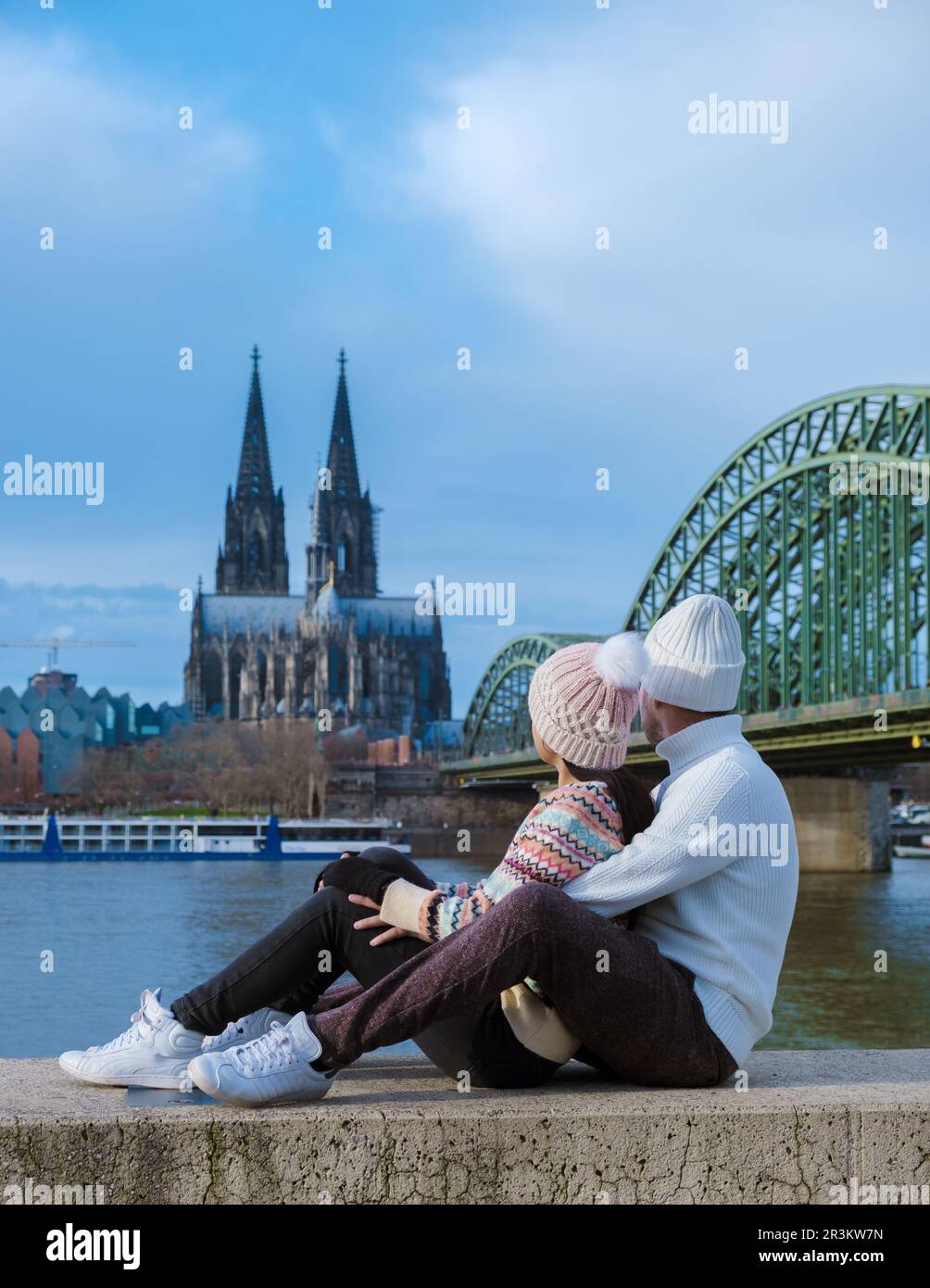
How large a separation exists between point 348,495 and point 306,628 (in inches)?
470

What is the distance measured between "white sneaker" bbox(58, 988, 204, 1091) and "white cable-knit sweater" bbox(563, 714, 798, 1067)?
74 cm

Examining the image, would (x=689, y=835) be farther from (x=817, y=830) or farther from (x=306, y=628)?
(x=306, y=628)

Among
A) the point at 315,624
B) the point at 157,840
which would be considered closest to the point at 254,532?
the point at 315,624

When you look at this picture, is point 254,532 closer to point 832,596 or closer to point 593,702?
point 832,596

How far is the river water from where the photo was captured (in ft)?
43.4

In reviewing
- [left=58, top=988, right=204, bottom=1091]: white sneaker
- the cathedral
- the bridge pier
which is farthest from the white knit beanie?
the cathedral

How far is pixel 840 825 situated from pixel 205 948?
19859 millimetres

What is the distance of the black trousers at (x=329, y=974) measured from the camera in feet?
8.84

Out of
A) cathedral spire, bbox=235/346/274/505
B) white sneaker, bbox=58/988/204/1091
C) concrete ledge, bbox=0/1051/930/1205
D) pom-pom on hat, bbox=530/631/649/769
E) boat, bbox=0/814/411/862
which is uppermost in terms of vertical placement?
cathedral spire, bbox=235/346/274/505

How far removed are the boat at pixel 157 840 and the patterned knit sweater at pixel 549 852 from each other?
38.8 m

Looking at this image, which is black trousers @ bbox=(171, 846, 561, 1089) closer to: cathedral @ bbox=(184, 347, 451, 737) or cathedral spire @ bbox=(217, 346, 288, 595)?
cathedral @ bbox=(184, 347, 451, 737)

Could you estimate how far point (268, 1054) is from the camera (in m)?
2.55
